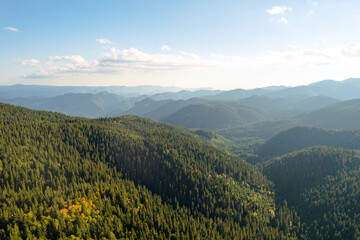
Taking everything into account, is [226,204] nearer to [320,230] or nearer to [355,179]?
[320,230]

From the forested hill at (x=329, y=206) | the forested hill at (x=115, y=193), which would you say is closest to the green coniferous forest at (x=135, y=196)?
the forested hill at (x=115, y=193)

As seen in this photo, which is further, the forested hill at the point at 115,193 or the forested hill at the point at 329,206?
the forested hill at the point at 329,206

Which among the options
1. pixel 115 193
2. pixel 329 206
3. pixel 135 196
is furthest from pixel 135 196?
pixel 329 206

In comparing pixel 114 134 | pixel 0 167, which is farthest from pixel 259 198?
pixel 0 167

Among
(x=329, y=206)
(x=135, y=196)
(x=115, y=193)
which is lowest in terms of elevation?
(x=329, y=206)

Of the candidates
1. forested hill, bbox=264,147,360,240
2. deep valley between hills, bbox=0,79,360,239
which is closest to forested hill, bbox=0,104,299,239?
deep valley between hills, bbox=0,79,360,239

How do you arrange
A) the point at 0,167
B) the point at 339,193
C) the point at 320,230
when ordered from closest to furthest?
the point at 0,167
the point at 320,230
the point at 339,193

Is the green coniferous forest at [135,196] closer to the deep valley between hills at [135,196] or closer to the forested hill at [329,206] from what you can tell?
the deep valley between hills at [135,196]

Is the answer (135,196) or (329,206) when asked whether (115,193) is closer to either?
(135,196)
